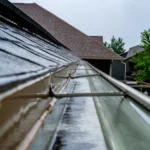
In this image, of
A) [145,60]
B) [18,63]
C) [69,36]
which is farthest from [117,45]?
[18,63]

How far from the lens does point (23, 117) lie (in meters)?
0.65

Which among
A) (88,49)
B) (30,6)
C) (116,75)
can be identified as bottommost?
(116,75)

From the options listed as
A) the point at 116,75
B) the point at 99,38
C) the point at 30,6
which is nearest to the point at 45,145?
the point at 116,75

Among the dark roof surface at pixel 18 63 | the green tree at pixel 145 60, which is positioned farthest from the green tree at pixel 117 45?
the dark roof surface at pixel 18 63

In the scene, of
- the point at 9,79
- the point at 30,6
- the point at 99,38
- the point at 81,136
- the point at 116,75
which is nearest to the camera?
the point at 9,79

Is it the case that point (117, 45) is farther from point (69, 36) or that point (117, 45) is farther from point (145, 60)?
point (69, 36)

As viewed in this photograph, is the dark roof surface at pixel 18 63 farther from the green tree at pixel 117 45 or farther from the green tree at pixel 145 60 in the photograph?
the green tree at pixel 117 45

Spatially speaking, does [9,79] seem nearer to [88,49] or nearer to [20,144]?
[20,144]

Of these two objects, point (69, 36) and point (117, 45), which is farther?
point (117, 45)

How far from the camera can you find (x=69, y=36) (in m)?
22.0

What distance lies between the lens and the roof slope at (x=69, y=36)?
19438 millimetres

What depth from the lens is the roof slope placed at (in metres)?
19.4

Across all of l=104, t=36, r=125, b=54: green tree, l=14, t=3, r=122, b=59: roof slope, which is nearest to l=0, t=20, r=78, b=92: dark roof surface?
l=14, t=3, r=122, b=59: roof slope

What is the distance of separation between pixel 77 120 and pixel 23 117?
713 millimetres
